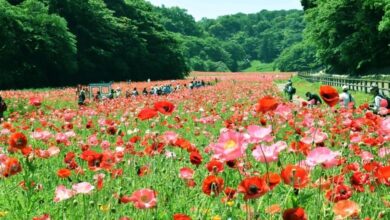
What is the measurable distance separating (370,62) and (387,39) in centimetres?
276

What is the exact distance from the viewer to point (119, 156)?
3881 millimetres

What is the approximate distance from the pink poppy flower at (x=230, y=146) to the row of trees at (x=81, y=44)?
44203mm

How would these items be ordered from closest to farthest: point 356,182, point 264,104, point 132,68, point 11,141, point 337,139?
1. point 264,104
2. point 356,182
3. point 11,141
4. point 337,139
5. point 132,68

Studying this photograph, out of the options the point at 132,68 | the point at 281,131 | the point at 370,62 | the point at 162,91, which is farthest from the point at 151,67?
the point at 281,131

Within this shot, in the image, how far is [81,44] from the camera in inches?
2442

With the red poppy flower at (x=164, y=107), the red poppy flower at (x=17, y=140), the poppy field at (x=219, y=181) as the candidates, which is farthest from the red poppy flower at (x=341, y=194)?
the red poppy flower at (x=17, y=140)

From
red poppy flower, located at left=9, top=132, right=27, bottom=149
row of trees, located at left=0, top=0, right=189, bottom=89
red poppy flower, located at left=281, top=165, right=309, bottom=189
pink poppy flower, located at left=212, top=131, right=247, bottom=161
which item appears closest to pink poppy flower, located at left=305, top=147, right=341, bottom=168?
red poppy flower, located at left=281, top=165, right=309, bottom=189

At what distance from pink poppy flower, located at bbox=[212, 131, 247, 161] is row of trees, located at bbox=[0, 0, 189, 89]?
44.2 metres

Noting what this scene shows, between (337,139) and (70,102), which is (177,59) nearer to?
(70,102)

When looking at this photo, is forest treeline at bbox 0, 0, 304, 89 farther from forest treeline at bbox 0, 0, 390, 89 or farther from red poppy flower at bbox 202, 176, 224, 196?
red poppy flower at bbox 202, 176, 224, 196

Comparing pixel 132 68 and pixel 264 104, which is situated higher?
pixel 264 104

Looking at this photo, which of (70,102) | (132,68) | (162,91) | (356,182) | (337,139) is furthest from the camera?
(132,68)

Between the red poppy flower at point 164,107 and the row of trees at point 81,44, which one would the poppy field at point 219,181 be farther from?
the row of trees at point 81,44

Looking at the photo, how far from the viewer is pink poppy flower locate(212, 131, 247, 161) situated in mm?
2107
